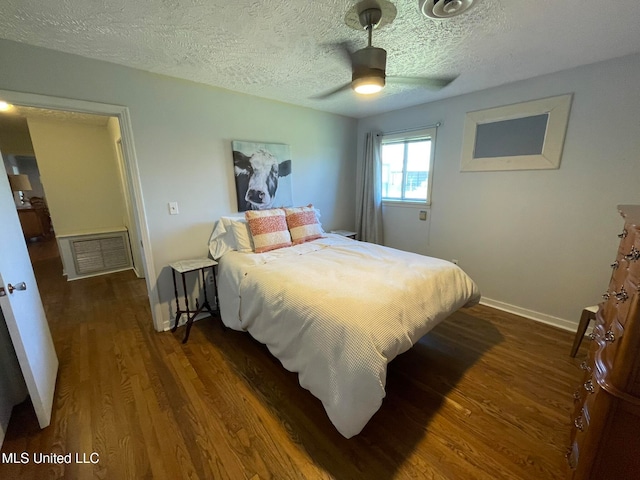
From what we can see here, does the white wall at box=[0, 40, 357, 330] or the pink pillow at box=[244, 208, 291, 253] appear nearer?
the white wall at box=[0, 40, 357, 330]

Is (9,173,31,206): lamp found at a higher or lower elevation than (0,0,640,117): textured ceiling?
lower

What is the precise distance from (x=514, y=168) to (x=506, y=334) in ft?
5.32

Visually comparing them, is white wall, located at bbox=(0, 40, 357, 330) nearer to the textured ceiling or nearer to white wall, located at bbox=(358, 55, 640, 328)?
the textured ceiling

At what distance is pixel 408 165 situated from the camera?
342cm

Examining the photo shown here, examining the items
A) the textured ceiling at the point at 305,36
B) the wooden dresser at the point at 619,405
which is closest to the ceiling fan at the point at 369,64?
the textured ceiling at the point at 305,36

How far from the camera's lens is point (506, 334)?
237 cm

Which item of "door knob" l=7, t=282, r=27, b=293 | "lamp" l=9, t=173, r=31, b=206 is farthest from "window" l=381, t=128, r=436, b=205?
"lamp" l=9, t=173, r=31, b=206

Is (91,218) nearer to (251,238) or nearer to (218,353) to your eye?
(251,238)

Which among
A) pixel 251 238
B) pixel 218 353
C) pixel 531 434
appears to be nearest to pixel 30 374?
pixel 218 353

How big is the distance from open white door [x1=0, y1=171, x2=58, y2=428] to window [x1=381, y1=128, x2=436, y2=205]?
3.63 meters

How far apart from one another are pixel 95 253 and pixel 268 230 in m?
3.26

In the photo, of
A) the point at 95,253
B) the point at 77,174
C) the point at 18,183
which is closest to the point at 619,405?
the point at 95,253

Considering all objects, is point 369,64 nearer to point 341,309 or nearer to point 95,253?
point 341,309

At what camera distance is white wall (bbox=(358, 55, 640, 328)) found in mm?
2043
